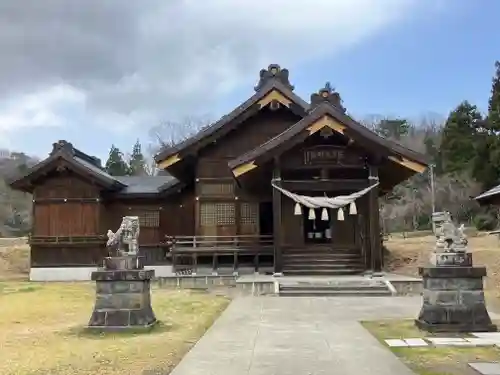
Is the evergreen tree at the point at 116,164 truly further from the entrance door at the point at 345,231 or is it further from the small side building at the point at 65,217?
the entrance door at the point at 345,231

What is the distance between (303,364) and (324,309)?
5845mm

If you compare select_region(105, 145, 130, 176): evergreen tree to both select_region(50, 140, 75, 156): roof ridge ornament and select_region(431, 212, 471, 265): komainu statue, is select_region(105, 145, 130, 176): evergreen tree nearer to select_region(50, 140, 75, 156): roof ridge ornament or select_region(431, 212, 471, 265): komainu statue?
select_region(50, 140, 75, 156): roof ridge ornament

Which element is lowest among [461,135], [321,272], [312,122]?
[321,272]

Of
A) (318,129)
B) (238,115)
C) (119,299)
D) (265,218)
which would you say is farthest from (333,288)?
(238,115)

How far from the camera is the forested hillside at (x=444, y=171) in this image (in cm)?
3712

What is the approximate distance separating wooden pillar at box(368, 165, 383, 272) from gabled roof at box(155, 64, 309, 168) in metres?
4.18

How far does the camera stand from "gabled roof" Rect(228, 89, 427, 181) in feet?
59.3

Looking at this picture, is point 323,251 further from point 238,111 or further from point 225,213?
point 238,111

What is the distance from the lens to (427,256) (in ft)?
82.7

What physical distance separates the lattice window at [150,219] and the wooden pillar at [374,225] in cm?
983

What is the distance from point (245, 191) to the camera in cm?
2164

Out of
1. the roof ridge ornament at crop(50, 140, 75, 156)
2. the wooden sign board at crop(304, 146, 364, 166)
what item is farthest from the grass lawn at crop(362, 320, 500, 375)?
the roof ridge ornament at crop(50, 140, 75, 156)

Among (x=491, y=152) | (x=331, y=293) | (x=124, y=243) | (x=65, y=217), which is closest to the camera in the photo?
(x=124, y=243)

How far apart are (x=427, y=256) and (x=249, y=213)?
9.18 meters
